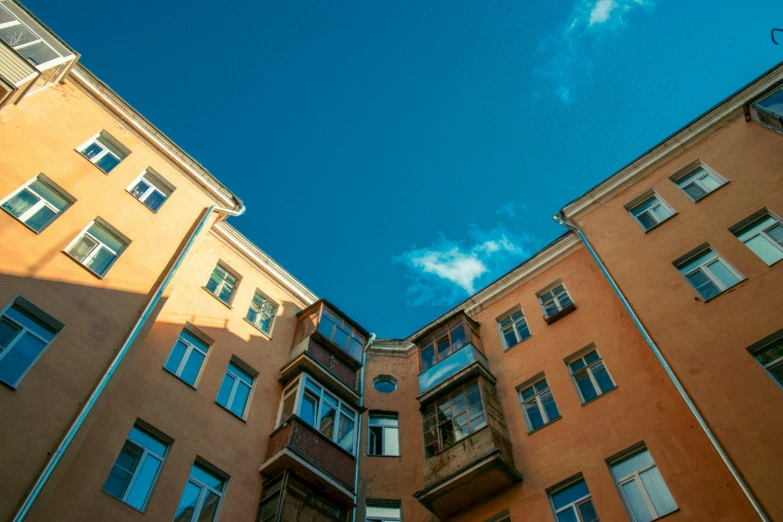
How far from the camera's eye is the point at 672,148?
18750 mm

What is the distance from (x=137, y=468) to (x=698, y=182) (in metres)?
17.5

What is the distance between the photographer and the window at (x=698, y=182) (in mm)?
16922

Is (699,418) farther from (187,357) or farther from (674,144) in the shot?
(187,357)

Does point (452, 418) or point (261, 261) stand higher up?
point (261, 261)

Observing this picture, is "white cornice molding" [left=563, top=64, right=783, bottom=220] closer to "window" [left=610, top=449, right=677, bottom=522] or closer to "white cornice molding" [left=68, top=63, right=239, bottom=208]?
"window" [left=610, top=449, right=677, bottom=522]

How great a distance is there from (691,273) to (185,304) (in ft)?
46.7

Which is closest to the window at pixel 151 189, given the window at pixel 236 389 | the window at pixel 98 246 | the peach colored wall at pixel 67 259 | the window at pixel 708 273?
the peach colored wall at pixel 67 259

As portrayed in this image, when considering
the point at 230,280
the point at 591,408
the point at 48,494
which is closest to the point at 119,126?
the point at 230,280

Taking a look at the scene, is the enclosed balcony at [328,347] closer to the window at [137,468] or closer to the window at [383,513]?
the window at [383,513]

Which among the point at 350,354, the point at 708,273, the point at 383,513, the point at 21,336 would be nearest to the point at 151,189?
the point at 21,336

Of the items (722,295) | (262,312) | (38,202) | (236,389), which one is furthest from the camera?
(262,312)

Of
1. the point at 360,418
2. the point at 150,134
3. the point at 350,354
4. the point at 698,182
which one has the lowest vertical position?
the point at 360,418

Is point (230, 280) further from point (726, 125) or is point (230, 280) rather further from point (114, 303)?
point (726, 125)

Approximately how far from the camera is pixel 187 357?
1578 centimetres
